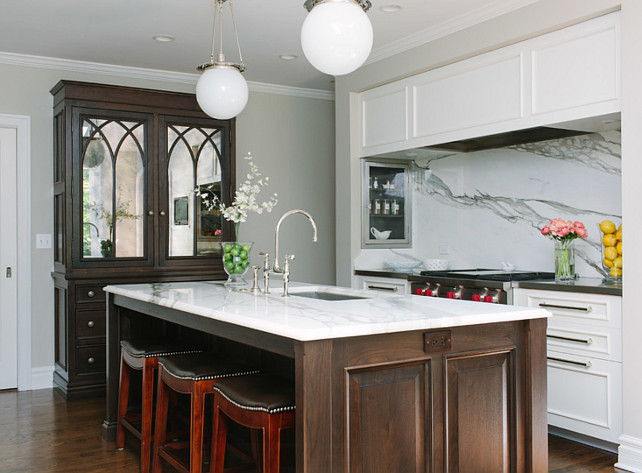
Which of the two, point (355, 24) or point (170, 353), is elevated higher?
point (355, 24)

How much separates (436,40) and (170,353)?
8.83ft

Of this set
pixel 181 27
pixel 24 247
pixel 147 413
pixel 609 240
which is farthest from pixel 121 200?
pixel 609 240

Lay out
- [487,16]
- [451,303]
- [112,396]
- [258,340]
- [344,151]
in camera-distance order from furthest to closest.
→ [344,151]
[487,16]
[112,396]
[451,303]
[258,340]

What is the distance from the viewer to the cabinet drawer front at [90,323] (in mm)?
4582

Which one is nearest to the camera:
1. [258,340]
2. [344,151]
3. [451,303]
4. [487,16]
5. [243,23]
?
[258,340]

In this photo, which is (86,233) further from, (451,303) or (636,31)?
(636,31)

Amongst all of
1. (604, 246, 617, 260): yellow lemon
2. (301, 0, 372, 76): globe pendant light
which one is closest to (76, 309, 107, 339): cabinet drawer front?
(301, 0, 372, 76): globe pendant light

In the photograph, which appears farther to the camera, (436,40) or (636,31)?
(436,40)

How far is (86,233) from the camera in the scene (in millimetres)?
4602

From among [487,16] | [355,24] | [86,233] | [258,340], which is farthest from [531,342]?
[86,233]

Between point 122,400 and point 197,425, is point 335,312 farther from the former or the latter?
point 122,400

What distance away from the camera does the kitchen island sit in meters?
1.90

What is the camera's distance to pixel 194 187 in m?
5.03

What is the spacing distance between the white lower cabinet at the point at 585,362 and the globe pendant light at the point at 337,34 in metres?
1.89
